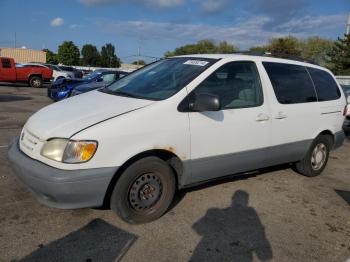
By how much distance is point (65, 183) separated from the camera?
334cm

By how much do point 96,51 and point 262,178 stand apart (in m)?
93.9

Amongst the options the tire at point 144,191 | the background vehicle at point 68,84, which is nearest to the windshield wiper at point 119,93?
the tire at point 144,191

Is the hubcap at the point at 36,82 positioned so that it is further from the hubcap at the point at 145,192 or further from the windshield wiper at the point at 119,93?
the hubcap at the point at 145,192

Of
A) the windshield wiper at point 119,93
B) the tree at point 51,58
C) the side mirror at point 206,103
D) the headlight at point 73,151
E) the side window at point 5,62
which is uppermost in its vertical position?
the tree at point 51,58

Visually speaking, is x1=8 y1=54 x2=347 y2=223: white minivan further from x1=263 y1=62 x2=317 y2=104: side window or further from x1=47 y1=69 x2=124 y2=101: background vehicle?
x1=47 y1=69 x2=124 y2=101: background vehicle

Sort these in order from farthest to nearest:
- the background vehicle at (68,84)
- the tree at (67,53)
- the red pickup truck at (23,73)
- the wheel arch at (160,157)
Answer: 1. the tree at (67,53)
2. the red pickup truck at (23,73)
3. the background vehicle at (68,84)
4. the wheel arch at (160,157)

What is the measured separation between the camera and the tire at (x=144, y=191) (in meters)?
3.71

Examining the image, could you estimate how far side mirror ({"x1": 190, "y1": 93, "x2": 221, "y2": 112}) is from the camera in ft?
12.8

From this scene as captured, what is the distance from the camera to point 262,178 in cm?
577

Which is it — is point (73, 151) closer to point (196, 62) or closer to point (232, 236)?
point (232, 236)

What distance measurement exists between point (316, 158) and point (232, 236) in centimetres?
277

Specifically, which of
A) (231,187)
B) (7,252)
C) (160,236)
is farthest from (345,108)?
(7,252)

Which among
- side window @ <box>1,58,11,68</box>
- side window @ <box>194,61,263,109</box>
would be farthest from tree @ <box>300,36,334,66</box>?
side window @ <box>194,61,263,109</box>

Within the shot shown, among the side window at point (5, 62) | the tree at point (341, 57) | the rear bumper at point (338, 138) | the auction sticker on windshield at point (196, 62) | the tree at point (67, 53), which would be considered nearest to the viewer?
the auction sticker on windshield at point (196, 62)
